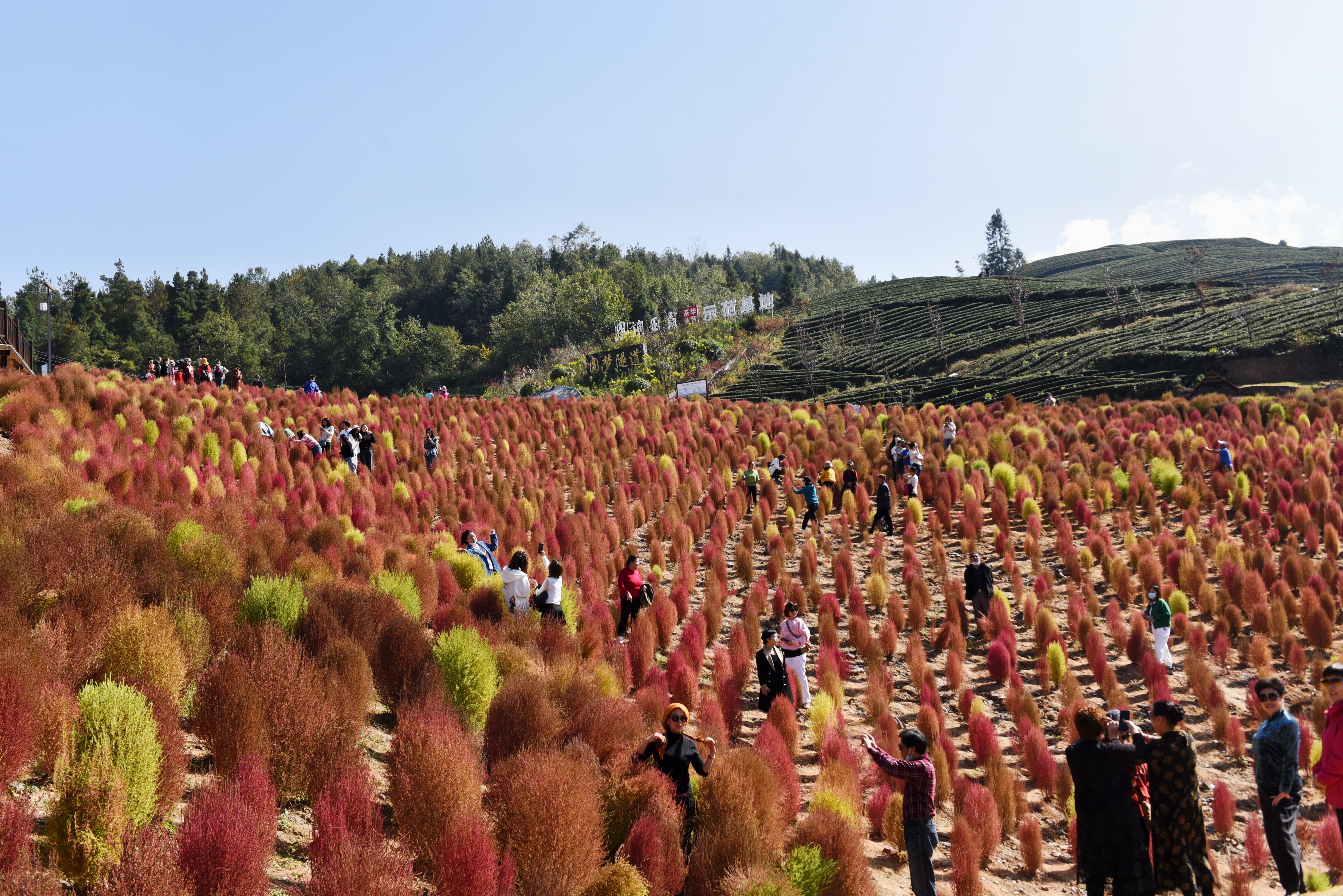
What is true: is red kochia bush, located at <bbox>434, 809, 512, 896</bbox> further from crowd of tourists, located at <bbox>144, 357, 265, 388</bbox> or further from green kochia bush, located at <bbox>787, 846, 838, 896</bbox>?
crowd of tourists, located at <bbox>144, 357, 265, 388</bbox>

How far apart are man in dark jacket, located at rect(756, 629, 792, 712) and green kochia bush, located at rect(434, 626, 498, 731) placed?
8.00 feet

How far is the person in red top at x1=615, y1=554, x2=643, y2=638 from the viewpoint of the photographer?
950 centimetres

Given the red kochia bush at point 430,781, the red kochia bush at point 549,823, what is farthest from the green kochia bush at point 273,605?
the red kochia bush at point 549,823

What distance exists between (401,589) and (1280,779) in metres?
6.46

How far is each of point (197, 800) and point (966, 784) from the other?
4.81 meters

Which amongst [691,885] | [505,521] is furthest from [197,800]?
[505,521]

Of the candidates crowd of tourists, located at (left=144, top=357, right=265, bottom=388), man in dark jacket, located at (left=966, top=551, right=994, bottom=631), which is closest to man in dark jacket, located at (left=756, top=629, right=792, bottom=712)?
man in dark jacket, located at (left=966, top=551, right=994, bottom=631)

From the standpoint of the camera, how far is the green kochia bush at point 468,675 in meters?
5.91

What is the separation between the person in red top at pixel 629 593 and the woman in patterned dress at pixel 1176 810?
18.8ft

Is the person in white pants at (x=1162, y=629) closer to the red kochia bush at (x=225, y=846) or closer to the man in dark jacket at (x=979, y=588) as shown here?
the man in dark jacket at (x=979, y=588)

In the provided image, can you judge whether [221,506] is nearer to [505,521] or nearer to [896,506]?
[505,521]

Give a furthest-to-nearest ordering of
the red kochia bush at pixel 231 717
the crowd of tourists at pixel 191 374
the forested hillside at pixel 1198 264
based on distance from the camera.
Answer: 1. the forested hillside at pixel 1198 264
2. the crowd of tourists at pixel 191 374
3. the red kochia bush at pixel 231 717

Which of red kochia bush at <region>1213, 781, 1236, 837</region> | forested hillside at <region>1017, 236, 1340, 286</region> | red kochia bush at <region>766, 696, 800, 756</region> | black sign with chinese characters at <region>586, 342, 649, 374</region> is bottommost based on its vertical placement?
red kochia bush at <region>1213, 781, 1236, 837</region>

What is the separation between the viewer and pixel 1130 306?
190 ft
